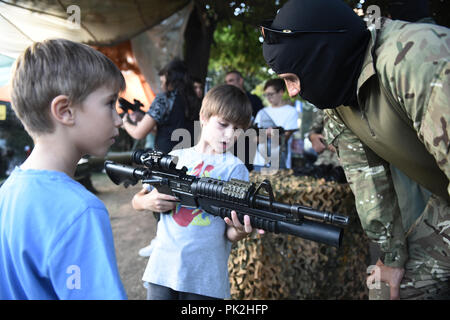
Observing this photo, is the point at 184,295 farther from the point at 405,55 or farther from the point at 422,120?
the point at 405,55

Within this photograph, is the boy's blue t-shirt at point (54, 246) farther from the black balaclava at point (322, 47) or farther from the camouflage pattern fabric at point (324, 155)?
the camouflage pattern fabric at point (324, 155)

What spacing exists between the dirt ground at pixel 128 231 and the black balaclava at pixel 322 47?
2785 mm

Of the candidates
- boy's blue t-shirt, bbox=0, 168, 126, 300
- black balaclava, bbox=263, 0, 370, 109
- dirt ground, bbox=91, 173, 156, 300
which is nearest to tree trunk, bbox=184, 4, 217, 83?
dirt ground, bbox=91, 173, 156, 300

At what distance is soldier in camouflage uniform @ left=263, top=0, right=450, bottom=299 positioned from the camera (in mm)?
1240

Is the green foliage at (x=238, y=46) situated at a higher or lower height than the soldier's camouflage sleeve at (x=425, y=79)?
lower

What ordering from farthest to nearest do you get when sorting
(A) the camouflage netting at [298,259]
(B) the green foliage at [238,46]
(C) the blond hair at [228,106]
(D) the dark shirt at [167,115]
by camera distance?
(B) the green foliage at [238,46] < (D) the dark shirt at [167,115] < (A) the camouflage netting at [298,259] < (C) the blond hair at [228,106]

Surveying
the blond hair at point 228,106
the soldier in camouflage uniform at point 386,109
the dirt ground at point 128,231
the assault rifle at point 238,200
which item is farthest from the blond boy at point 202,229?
the dirt ground at point 128,231

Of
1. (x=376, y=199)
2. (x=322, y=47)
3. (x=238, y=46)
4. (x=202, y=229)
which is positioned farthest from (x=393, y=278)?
(x=238, y=46)

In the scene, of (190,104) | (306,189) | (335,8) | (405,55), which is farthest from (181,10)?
(405,55)

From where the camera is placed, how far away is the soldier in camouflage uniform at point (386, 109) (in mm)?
1240

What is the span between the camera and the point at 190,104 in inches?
126

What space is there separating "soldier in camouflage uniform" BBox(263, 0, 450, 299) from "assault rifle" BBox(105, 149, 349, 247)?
1.70ft

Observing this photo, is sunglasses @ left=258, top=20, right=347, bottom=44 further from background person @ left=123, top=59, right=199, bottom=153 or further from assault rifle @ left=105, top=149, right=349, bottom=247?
background person @ left=123, top=59, right=199, bottom=153

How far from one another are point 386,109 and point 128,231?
4.54 metres
